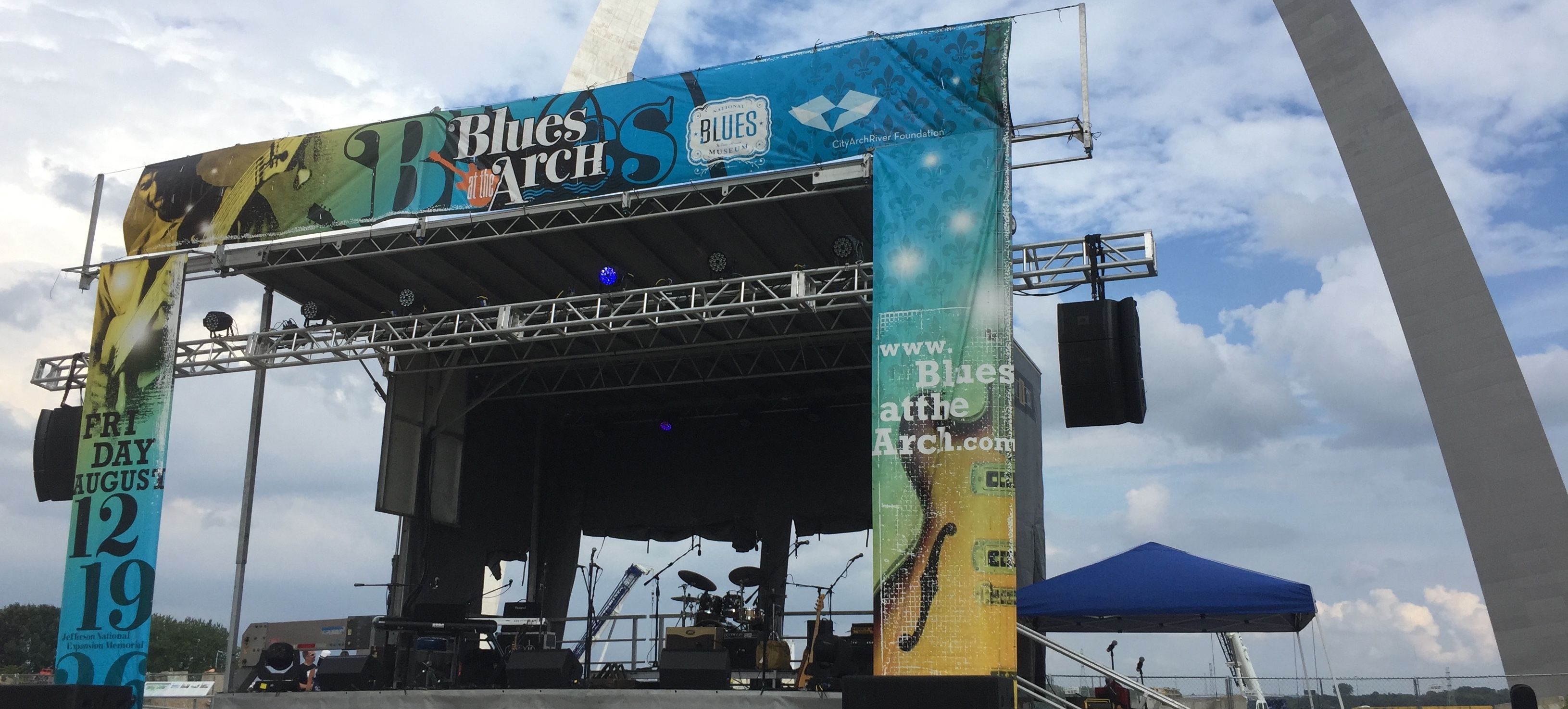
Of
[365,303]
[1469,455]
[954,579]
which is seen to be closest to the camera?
[954,579]

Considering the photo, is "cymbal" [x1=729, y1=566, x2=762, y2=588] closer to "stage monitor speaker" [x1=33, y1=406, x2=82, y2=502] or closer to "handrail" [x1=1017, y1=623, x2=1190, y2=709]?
"handrail" [x1=1017, y1=623, x2=1190, y2=709]

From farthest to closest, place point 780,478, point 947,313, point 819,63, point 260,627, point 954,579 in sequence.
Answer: point 780,478 → point 260,627 → point 819,63 → point 947,313 → point 954,579

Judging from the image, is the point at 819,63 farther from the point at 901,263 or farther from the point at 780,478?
the point at 780,478

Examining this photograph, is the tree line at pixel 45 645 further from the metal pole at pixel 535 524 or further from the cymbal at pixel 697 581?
the cymbal at pixel 697 581

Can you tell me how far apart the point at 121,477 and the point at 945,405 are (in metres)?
9.24

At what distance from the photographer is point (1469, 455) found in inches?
508

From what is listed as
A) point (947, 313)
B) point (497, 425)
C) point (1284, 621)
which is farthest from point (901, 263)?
point (497, 425)

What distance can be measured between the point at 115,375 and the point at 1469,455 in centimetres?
1519

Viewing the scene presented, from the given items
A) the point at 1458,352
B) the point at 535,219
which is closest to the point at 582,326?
the point at 535,219

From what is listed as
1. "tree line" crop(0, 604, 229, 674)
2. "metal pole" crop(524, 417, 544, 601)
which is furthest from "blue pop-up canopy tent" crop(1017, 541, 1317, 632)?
"tree line" crop(0, 604, 229, 674)

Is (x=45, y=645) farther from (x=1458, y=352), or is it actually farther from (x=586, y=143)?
(x=1458, y=352)

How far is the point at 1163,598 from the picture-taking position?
982cm

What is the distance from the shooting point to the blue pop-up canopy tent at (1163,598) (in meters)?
9.61

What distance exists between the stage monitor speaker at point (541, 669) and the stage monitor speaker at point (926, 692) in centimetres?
322
